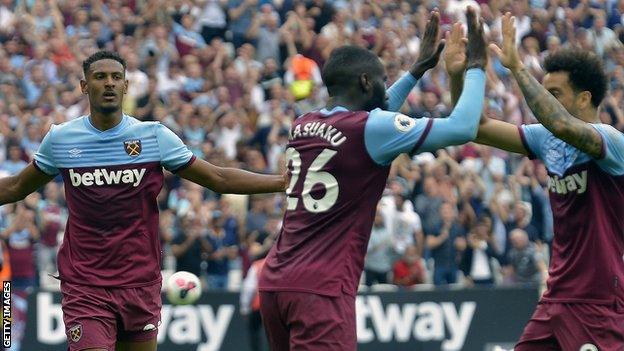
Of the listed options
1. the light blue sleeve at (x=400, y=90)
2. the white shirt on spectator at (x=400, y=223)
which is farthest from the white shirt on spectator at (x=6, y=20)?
the light blue sleeve at (x=400, y=90)

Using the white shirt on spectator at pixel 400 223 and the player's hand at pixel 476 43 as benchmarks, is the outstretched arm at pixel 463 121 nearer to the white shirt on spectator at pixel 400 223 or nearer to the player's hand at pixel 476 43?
the player's hand at pixel 476 43

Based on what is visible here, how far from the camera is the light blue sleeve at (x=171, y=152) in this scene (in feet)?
31.4

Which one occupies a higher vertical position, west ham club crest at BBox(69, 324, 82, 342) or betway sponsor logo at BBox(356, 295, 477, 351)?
west ham club crest at BBox(69, 324, 82, 342)

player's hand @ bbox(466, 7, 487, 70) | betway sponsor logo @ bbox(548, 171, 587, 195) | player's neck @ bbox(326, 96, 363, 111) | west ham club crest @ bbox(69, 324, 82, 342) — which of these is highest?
player's hand @ bbox(466, 7, 487, 70)

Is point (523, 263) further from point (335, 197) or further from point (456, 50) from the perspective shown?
point (335, 197)

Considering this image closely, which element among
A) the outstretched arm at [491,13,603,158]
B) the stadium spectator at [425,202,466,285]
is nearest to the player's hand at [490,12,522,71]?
the outstretched arm at [491,13,603,158]

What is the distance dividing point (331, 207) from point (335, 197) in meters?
0.06

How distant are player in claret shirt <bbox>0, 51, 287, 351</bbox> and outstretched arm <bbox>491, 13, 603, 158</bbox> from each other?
1.96 m

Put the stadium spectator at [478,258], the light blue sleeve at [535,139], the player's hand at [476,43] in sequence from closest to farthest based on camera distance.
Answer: the player's hand at [476,43], the light blue sleeve at [535,139], the stadium spectator at [478,258]

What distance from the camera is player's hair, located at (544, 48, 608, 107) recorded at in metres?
8.61

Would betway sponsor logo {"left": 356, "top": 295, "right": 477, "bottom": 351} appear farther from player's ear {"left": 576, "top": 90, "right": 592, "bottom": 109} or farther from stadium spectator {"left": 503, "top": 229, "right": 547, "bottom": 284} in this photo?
player's ear {"left": 576, "top": 90, "right": 592, "bottom": 109}

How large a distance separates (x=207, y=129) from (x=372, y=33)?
4.45 m

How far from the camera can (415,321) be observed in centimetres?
1705

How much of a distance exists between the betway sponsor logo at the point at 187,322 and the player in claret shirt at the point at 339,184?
8753mm
